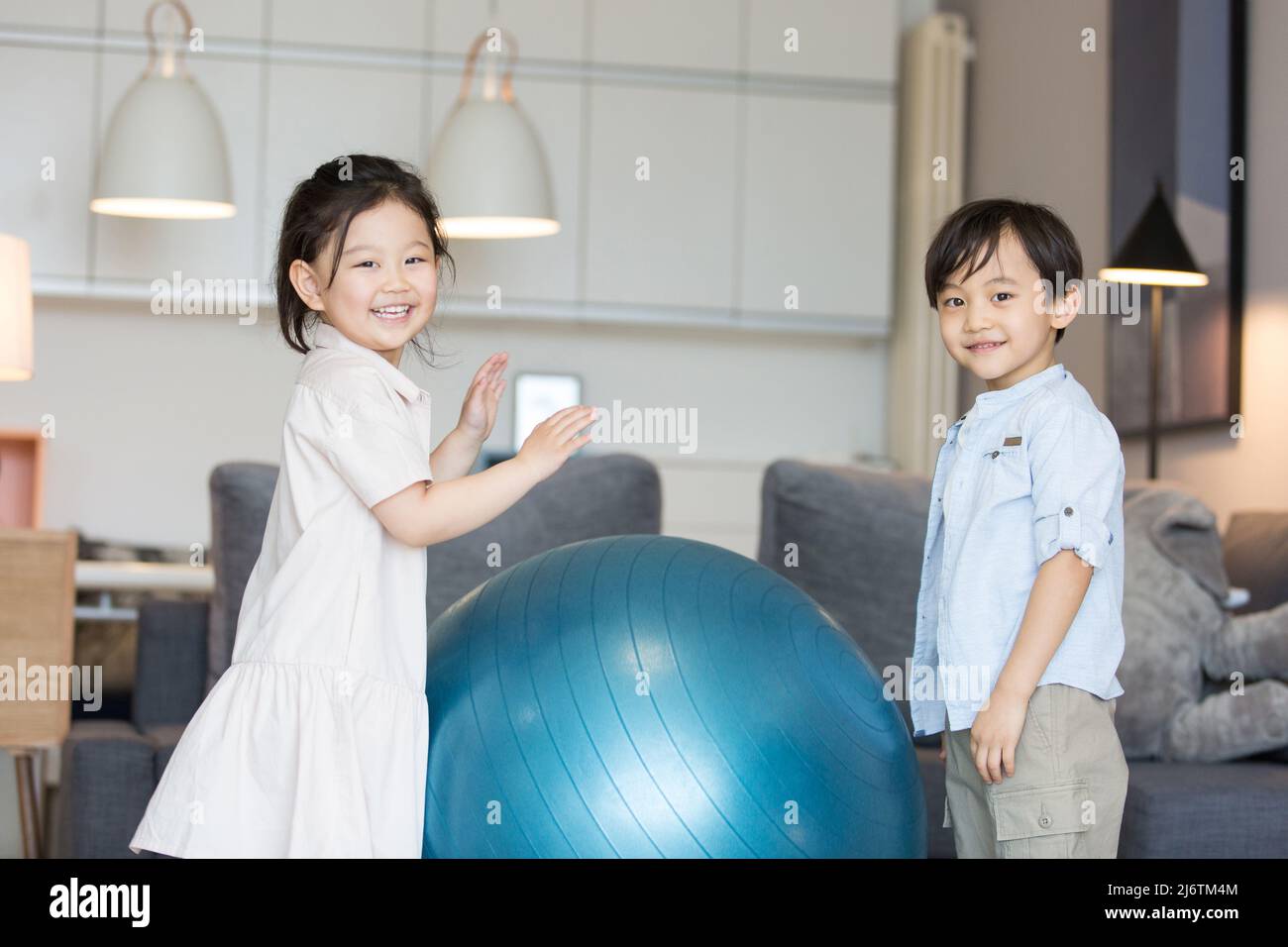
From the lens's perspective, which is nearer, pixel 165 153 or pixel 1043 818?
pixel 1043 818

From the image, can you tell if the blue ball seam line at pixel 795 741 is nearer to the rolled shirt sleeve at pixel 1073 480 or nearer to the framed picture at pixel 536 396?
the rolled shirt sleeve at pixel 1073 480

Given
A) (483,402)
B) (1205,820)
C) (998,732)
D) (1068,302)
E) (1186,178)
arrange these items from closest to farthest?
(998,732)
(1068,302)
(483,402)
(1205,820)
(1186,178)

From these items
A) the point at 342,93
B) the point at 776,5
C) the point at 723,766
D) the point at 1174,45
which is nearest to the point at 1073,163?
the point at 1174,45

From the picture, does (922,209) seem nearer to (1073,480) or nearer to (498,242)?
(498,242)

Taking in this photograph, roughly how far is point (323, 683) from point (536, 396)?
369cm

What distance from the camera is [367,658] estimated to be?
169cm

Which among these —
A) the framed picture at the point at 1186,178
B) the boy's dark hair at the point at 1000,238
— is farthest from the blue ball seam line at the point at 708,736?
the framed picture at the point at 1186,178

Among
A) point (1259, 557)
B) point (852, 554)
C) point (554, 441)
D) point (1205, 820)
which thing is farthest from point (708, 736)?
point (1259, 557)

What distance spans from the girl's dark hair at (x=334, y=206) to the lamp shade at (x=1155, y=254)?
214 cm

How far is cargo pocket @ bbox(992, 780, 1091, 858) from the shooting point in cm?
168

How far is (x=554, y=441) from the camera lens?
67.9 inches

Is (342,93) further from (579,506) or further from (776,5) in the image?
(579,506)

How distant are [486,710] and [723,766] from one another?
27cm

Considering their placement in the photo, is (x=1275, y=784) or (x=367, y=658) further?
(x=1275, y=784)
